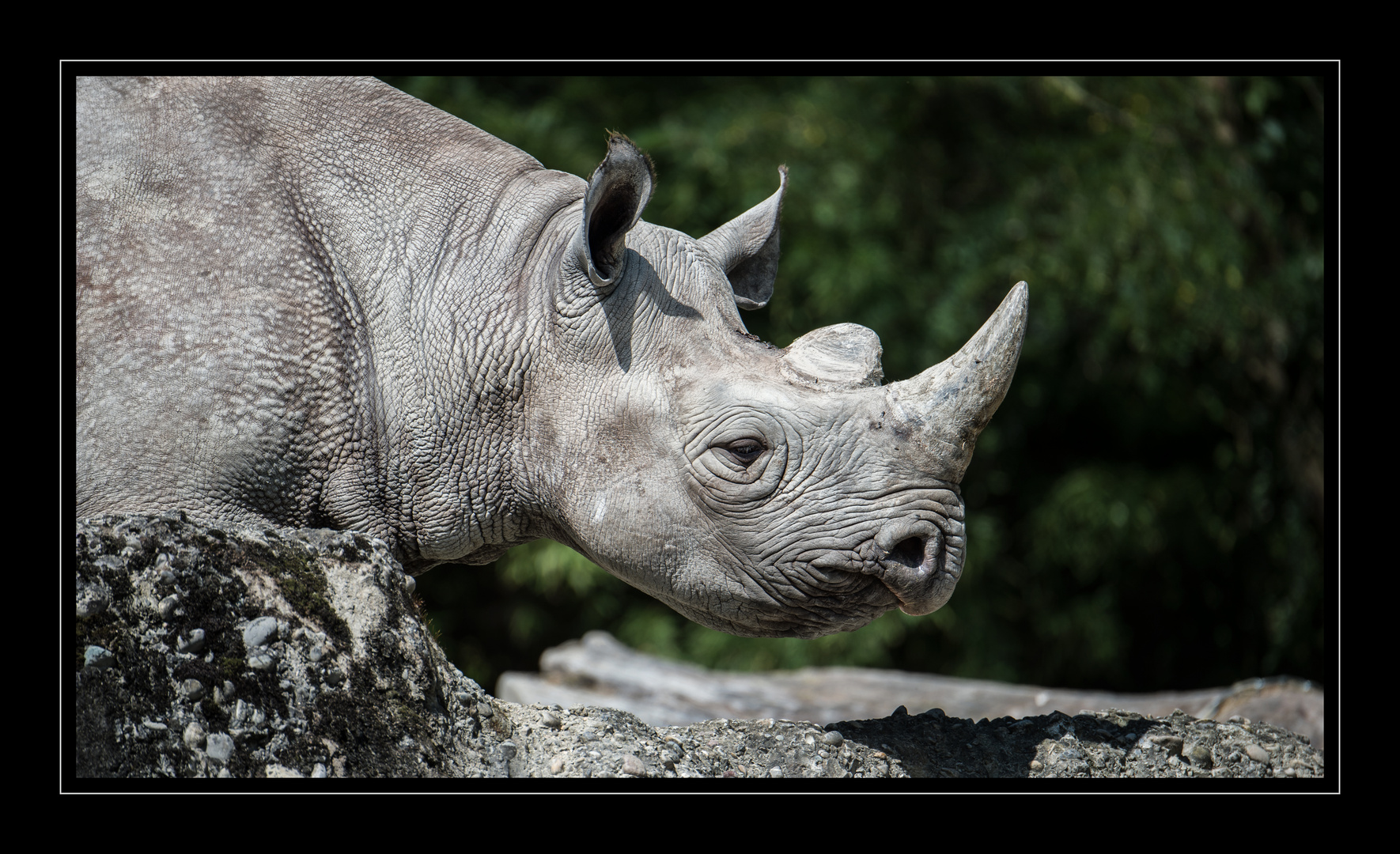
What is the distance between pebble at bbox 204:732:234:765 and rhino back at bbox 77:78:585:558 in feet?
2.72

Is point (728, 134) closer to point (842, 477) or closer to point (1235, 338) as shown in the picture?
point (1235, 338)

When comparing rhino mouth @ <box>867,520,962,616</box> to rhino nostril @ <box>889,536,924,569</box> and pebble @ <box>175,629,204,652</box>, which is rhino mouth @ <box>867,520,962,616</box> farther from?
pebble @ <box>175,629,204,652</box>

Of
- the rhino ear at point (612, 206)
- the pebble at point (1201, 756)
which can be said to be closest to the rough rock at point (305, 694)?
the pebble at point (1201, 756)

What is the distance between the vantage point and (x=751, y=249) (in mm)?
4246

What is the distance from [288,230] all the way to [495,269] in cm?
61

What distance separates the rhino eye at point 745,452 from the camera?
3.32m

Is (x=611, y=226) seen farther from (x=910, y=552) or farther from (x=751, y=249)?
(x=910, y=552)

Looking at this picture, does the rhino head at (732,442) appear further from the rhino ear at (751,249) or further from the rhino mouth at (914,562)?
the rhino ear at (751,249)

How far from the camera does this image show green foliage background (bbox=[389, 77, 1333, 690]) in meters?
8.23

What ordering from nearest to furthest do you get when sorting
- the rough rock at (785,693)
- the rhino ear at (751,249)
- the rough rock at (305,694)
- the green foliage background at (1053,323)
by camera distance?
the rough rock at (305,694) → the rhino ear at (751,249) → the rough rock at (785,693) → the green foliage background at (1053,323)

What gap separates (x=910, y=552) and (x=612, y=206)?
1323 mm

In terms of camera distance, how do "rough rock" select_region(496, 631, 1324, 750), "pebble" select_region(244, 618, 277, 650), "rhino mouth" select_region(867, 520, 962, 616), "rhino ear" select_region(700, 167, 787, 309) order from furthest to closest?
1. "rough rock" select_region(496, 631, 1324, 750)
2. "rhino ear" select_region(700, 167, 787, 309)
3. "rhino mouth" select_region(867, 520, 962, 616)
4. "pebble" select_region(244, 618, 277, 650)

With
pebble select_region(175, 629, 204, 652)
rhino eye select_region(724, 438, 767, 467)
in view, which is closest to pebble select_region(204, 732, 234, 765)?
pebble select_region(175, 629, 204, 652)

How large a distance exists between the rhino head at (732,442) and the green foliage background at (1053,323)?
5.25 metres
